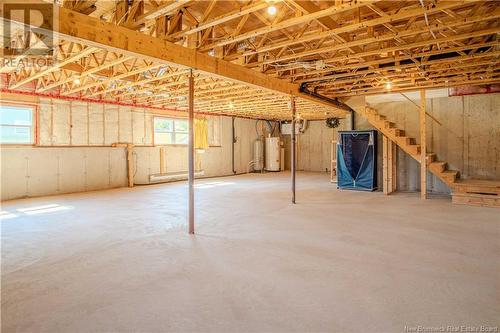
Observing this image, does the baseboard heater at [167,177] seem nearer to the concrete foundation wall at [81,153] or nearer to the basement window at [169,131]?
the concrete foundation wall at [81,153]

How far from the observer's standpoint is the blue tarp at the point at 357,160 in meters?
8.14

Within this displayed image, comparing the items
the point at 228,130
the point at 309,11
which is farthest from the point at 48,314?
the point at 228,130

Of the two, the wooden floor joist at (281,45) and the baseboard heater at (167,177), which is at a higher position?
the wooden floor joist at (281,45)

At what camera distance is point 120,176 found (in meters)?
9.43

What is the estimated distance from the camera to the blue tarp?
8.14m

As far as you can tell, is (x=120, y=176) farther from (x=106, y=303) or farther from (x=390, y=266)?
(x=390, y=266)

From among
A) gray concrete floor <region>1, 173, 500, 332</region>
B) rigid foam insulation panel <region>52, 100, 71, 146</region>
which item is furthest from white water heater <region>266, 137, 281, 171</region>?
gray concrete floor <region>1, 173, 500, 332</region>

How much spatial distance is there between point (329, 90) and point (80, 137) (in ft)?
22.8

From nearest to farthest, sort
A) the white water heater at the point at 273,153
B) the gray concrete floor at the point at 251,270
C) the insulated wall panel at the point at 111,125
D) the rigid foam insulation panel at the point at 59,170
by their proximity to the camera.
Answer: the gray concrete floor at the point at 251,270 → the rigid foam insulation panel at the point at 59,170 → the insulated wall panel at the point at 111,125 → the white water heater at the point at 273,153

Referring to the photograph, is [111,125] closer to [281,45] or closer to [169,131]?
[169,131]

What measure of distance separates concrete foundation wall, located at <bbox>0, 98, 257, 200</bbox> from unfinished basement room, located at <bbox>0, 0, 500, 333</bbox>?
45mm

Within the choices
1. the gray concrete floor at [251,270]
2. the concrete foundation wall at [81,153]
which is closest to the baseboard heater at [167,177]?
the concrete foundation wall at [81,153]

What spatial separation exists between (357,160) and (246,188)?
10.6 ft

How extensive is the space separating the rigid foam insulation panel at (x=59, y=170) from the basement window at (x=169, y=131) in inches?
60.0
